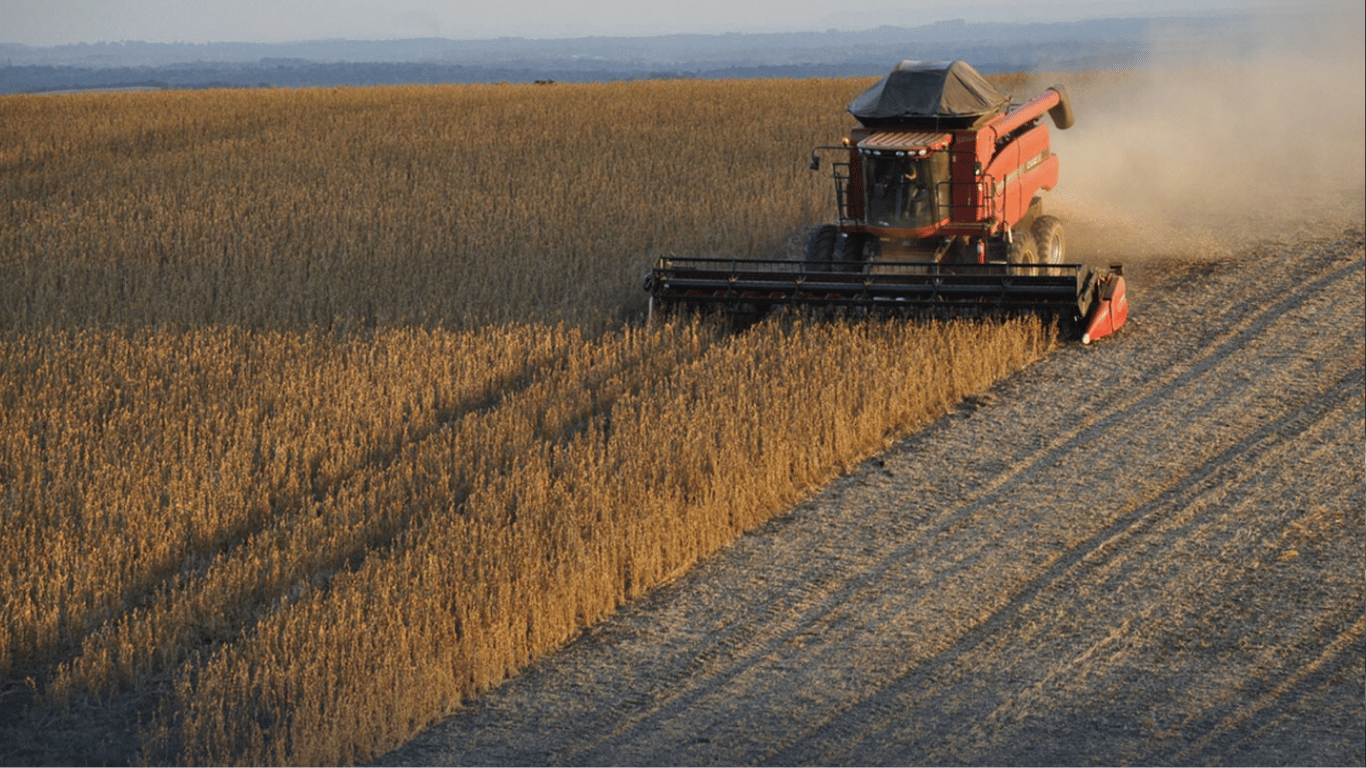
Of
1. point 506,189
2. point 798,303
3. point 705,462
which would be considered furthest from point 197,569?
point 506,189

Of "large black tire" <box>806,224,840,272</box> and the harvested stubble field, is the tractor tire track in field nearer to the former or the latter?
the harvested stubble field

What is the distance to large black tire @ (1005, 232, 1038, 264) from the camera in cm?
1180

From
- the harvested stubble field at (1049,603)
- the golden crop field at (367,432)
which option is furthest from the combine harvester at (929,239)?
the harvested stubble field at (1049,603)

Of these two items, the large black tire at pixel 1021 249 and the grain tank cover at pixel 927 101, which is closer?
the large black tire at pixel 1021 249

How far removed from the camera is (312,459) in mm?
8633

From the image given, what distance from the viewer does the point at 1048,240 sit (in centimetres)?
1266

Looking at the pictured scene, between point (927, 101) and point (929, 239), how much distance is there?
1231mm

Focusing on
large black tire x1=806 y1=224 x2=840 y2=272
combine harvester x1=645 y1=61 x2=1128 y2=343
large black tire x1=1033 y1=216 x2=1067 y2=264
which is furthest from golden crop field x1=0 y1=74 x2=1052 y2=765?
large black tire x1=1033 y1=216 x2=1067 y2=264

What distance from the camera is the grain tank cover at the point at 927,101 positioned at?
11.9m

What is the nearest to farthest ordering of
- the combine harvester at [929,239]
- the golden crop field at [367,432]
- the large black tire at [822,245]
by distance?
the golden crop field at [367,432]
the combine harvester at [929,239]
the large black tire at [822,245]

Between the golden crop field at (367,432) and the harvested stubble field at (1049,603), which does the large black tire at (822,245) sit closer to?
the golden crop field at (367,432)

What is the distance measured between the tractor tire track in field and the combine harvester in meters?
1.29

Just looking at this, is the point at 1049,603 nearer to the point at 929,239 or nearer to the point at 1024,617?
the point at 1024,617

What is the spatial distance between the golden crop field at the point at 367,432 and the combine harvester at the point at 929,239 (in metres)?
0.32
